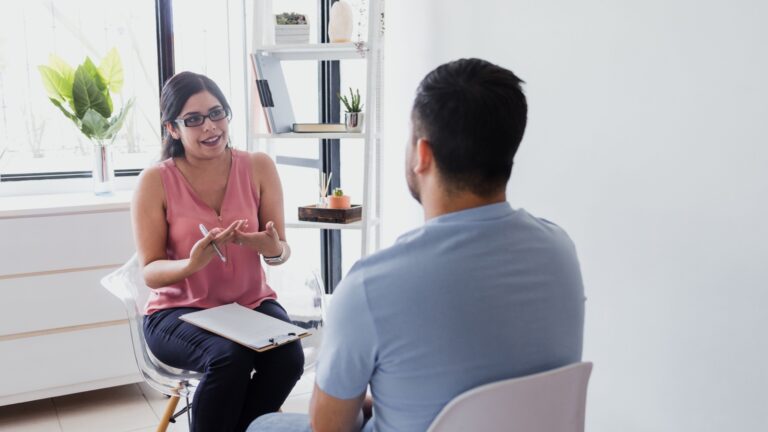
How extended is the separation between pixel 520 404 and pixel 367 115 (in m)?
1.94

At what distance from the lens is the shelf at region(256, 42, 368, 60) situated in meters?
2.83

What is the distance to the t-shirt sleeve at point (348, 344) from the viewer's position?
1015 mm

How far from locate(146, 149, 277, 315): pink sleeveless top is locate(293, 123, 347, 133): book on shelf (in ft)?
2.60

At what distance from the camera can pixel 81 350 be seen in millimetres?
2805

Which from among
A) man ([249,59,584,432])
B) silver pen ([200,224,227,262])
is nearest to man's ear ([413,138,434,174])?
man ([249,59,584,432])

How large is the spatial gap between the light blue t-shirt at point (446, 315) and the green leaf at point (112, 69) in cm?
242

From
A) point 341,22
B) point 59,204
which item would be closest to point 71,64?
point 59,204

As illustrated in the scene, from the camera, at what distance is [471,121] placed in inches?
41.4

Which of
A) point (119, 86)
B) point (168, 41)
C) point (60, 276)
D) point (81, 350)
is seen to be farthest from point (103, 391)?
point (168, 41)

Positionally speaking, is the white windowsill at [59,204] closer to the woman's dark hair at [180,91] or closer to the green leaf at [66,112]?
the green leaf at [66,112]

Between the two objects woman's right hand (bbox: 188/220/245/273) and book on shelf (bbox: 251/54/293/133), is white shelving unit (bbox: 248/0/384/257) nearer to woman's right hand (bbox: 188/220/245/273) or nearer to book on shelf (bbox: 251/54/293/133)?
book on shelf (bbox: 251/54/293/133)

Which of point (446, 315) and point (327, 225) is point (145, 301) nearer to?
point (327, 225)

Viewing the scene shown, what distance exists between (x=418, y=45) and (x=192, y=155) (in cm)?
102

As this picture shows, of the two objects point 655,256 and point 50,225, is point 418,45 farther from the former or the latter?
point 50,225
